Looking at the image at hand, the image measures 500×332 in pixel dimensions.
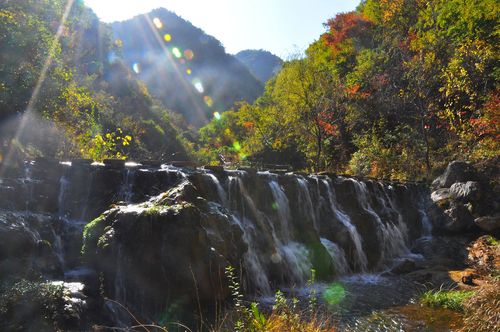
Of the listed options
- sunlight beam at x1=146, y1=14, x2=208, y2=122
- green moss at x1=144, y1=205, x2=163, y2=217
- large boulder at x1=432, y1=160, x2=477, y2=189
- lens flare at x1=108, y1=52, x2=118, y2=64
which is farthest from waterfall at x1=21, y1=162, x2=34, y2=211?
sunlight beam at x1=146, y1=14, x2=208, y2=122

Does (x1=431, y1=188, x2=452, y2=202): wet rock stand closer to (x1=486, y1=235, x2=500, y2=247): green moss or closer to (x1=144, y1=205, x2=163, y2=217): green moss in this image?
(x1=486, y1=235, x2=500, y2=247): green moss

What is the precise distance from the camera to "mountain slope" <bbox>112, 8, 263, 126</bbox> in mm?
90750

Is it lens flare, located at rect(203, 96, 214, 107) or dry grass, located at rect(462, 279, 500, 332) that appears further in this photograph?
lens flare, located at rect(203, 96, 214, 107)

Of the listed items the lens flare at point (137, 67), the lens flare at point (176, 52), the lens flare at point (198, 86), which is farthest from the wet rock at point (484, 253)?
the lens flare at point (176, 52)

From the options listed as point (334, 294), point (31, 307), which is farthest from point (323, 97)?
point (31, 307)

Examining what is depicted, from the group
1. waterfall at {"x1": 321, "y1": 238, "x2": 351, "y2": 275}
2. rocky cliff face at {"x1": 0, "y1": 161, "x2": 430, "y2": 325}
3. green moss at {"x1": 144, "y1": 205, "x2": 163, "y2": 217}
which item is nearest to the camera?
rocky cliff face at {"x1": 0, "y1": 161, "x2": 430, "y2": 325}

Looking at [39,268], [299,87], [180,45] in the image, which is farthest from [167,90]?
[39,268]

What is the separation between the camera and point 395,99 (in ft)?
82.9

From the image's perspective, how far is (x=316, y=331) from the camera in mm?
4406

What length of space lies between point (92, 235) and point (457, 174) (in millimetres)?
15730

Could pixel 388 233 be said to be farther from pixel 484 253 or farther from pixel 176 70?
pixel 176 70

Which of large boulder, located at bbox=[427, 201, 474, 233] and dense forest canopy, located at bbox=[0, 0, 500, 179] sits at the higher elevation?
dense forest canopy, located at bbox=[0, 0, 500, 179]

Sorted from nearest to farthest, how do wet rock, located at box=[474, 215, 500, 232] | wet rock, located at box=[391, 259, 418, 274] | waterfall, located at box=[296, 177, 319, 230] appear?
wet rock, located at box=[391, 259, 418, 274], waterfall, located at box=[296, 177, 319, 230], wet rock, located at box=[474, 215, 500, 232]

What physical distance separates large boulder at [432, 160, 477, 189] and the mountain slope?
7305cm
